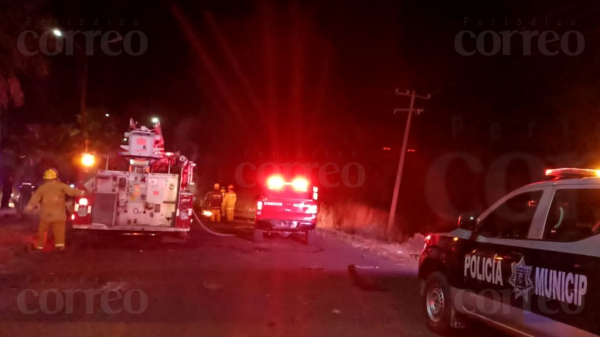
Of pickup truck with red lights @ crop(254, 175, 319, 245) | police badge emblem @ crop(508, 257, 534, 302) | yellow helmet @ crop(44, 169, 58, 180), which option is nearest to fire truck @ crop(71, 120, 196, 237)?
yellow helmet @ crop(44, 169, 58, 180)

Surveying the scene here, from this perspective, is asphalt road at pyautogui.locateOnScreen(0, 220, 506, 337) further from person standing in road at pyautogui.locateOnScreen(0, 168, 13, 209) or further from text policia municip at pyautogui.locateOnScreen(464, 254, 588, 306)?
person standing in road at pyautogui.locateOnScreen(0, 168, 13, 209)

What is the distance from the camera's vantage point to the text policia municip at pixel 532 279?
4891mm

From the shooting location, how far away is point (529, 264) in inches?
217

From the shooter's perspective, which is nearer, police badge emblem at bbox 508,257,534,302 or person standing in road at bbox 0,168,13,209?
police badge emblem at bbox 508,257,534,302

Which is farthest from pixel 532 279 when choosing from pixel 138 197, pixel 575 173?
pixel 138 197

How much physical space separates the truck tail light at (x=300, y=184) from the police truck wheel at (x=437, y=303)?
9.24 metres

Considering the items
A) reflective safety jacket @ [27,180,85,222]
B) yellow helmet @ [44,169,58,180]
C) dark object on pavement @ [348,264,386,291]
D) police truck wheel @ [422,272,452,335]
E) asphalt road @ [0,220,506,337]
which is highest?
yellow helmet @ [44,169,58,180]

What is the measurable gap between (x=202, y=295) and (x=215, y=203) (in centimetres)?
1500

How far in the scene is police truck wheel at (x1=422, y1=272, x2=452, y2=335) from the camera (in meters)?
6.98

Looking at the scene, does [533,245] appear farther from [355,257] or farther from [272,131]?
[272,131]

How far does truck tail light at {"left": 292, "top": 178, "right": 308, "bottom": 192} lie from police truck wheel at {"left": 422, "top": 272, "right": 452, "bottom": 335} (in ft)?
30.3

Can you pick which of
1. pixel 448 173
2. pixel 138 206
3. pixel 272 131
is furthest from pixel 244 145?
pixel 138 206

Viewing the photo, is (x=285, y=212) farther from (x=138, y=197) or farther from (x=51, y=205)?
(x=51, y=205)

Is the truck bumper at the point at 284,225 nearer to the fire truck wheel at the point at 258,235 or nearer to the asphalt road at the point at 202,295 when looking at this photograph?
the fire truck wheel at the point at 258,235
